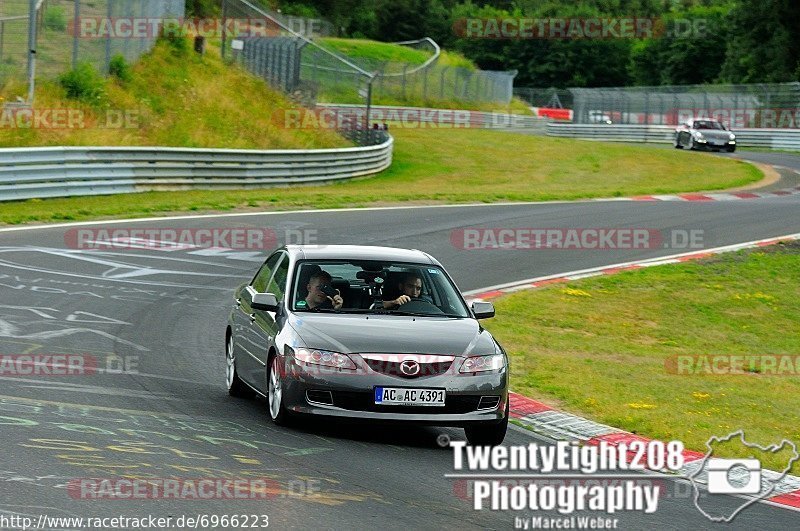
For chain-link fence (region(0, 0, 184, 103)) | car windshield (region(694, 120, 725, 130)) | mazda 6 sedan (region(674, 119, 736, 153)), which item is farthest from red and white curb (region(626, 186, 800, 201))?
car windshield (region(694, 120, 725, 130))

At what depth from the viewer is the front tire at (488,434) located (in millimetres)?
8914

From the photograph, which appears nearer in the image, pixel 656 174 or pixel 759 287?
pixel 759 287

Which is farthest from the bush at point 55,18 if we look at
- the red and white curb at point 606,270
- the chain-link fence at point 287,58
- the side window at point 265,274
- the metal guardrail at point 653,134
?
the metal guardrail at point 653,134

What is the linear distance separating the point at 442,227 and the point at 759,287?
6.57m

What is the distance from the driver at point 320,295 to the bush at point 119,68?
88.7ft

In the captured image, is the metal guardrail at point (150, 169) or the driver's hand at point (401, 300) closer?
the driver's hand at point (401, 300)

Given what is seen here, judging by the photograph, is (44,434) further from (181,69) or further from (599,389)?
(181,69)

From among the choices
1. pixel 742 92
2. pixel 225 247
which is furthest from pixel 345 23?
pixel 225 247

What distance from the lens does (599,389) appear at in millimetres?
12047
